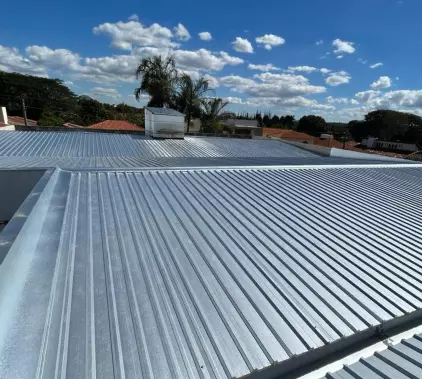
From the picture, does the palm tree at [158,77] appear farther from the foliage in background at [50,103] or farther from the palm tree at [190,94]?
the foliage in background at [50,103]

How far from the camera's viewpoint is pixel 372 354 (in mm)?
2881

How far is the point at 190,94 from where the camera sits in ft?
111

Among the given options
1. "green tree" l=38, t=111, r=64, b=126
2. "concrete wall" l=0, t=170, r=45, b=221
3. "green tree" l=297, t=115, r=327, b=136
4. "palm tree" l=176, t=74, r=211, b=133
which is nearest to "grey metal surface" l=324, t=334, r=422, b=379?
"concrete wall" l=0, t=170, r=45, b=221

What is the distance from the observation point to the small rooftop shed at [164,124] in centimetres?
1827

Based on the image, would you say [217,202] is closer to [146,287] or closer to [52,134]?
[146,287]

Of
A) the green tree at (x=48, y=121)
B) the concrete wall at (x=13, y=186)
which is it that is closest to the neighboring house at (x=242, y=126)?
the green tree at (x=48, y=121)

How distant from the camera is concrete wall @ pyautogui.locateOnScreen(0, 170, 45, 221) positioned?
309 inches

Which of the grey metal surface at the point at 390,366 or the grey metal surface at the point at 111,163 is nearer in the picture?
the grey metal surface at the point at 390,366

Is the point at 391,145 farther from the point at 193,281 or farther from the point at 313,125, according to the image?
the point at 193,281

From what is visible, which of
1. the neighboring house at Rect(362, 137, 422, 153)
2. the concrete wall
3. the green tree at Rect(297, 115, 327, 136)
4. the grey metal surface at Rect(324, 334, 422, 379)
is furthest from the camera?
the green tree at Rect(297, 115, 327, 136)

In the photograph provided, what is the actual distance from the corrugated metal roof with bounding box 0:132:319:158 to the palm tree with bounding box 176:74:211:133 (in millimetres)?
16143

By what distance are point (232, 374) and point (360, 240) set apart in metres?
3.32

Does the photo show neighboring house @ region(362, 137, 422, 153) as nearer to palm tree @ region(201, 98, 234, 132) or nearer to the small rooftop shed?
palm tree @ region(201, 98, 234, 132)

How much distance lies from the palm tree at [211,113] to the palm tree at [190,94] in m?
0.96
